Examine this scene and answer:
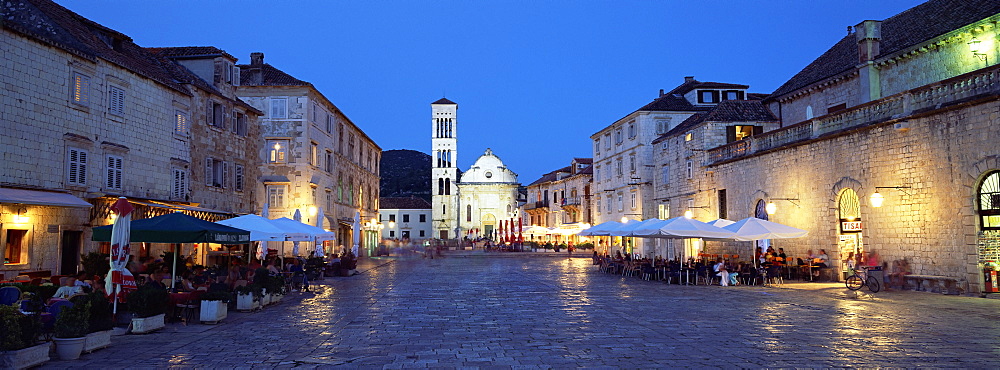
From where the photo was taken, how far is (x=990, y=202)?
16.5 meters

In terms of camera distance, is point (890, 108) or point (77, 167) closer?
point (890, 108)

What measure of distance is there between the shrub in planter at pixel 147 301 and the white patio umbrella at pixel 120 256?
0.99 feet

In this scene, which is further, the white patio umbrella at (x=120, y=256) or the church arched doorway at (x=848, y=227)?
the church arched doorway at (x=848, y=227)

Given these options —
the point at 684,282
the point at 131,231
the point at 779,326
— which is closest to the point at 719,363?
the point at 779,326

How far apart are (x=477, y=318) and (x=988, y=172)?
13475 millimetres

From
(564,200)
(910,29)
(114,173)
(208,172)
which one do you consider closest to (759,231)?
(910,29)

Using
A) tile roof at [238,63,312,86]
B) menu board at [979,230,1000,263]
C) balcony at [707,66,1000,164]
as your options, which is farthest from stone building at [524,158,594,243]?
menu board at [979,230,1000,263]

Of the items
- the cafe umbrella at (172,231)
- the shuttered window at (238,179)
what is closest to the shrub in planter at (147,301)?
the cafe umbrella at (172,231)

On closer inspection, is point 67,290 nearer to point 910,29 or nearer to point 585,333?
point 585,333

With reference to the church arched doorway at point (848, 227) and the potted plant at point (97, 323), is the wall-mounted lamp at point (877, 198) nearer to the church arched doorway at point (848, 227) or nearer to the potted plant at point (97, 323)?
the church arched doorway at point (848, 227)

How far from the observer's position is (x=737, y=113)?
111 feet

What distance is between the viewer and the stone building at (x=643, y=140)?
45375 millimetres

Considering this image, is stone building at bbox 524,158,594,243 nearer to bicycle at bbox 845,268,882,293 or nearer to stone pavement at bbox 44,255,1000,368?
bicycle at bbox 845,268,882,293

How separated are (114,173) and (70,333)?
14.3 m
